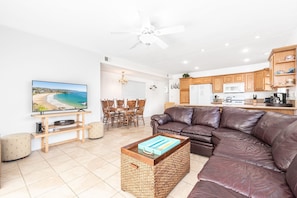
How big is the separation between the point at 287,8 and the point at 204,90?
175 inches

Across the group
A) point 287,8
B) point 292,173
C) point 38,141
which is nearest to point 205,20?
point 287,8

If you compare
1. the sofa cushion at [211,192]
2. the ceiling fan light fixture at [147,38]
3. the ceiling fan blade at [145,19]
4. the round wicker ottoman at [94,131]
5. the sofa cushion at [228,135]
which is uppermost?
the ceiling fan blade at [145,19]

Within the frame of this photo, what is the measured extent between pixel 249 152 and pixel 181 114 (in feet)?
5.82

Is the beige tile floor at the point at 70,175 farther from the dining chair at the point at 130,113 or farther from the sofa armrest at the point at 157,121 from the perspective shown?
the dining chair at the point at 130,113

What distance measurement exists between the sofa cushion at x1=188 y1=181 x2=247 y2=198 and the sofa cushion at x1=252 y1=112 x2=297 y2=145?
1225mm

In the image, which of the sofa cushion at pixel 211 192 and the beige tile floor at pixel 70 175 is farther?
the beige tile floor at pixel 70 175

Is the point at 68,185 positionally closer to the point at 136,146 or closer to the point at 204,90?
the point at 136,146

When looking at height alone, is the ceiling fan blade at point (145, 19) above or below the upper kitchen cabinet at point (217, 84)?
above

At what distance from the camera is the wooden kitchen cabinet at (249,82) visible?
17.9 ft

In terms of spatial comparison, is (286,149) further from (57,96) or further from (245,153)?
(57,96)

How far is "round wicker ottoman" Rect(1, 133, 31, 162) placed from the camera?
7.41 ft

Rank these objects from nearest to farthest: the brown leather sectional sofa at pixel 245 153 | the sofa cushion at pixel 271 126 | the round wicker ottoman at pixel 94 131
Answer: the brown leather sectional sofa at pixel 245 153, the sofa cushion at pixel 271 126, the round wicker ottoman at pixel 94 131

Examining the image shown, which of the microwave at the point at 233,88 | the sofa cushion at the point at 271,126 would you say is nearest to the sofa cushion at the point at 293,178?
the sofa cushion at the point at 271,126

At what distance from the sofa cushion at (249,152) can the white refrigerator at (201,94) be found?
459 centimetres
